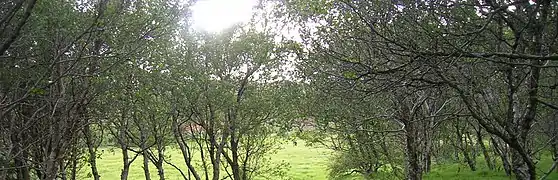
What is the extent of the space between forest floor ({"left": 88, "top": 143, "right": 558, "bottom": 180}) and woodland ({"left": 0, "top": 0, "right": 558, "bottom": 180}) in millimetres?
4632

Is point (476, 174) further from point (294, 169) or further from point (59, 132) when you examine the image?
point (59, 132)

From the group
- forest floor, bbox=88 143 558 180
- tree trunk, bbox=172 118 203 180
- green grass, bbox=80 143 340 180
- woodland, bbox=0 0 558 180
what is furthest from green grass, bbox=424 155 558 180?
tree trunk, bbox=172 118 203 180

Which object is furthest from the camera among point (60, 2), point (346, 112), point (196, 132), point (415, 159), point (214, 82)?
point (196, 132)

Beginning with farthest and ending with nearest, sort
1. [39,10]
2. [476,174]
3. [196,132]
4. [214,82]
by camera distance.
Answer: [476,174]
[196,132]
[214,82]
[39,10]

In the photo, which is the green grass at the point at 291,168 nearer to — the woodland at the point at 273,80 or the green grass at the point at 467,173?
the green grass at the point at 467,173

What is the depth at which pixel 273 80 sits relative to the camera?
20.1 metres

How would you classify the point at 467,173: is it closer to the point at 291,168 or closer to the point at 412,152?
the point at 291,168

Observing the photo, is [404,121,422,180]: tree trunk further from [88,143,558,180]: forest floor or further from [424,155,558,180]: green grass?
[424,155,558,180]: green grass

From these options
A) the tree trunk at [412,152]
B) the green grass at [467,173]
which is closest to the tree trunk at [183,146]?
the tree trunk at [412,152]

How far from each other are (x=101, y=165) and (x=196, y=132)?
2616cm

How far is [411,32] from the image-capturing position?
795 centimetres

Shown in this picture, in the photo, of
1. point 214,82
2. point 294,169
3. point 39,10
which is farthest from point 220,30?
point 294,169

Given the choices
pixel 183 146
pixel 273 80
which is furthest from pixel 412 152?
pixel 183 146

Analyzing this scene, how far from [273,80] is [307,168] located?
2495cm
